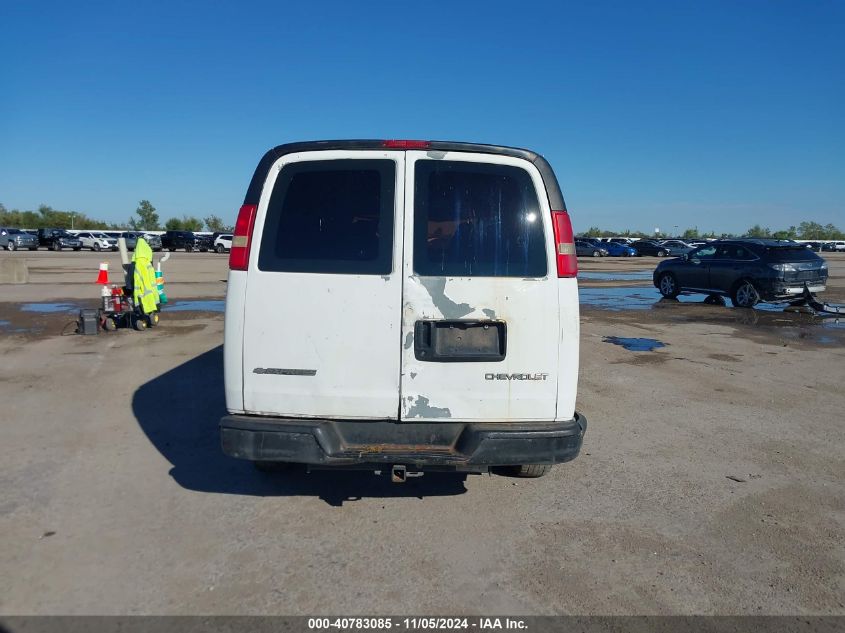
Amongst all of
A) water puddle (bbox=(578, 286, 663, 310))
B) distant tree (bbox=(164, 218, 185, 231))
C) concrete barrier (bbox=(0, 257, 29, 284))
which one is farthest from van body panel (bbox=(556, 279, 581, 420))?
distant tree (bbox=(164, 218, 185, 231))

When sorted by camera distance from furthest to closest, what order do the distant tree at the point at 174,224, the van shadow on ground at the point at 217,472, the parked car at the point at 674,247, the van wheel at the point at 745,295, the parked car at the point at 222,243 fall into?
the distant tree at the point at 174,224 → the parked car at the point at 674,247 → the parked car at the point at 222,243 → the van wheel at the point at 745,295 → the van shadow on ground at the point at 217,472

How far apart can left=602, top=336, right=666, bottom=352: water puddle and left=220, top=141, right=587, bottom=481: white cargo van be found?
7.01 metres

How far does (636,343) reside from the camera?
1092 centimetres

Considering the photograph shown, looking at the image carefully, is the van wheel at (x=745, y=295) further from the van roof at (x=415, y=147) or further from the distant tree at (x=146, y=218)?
the distant tree at (x=146, y=218)

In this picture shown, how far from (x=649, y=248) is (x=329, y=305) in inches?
2556

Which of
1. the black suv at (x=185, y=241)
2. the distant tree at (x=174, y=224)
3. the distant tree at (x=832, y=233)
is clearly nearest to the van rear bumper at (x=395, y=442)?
the black suv at (x=185, y=241)

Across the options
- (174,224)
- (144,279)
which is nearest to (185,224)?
(174,224)

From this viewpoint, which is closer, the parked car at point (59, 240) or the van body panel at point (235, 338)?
the van body panel at point (235, 338)

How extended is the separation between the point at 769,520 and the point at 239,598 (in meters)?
3.29

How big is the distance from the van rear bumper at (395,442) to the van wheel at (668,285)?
16.1 metres

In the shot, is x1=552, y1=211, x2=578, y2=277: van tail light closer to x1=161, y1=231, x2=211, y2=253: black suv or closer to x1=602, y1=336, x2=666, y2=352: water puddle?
x1=602, y1=336, x2=666, y2=352: water puddle

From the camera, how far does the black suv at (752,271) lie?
50.8ft

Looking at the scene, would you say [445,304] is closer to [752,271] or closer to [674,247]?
[752,271]

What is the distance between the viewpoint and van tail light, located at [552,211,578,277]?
377 centimetres
